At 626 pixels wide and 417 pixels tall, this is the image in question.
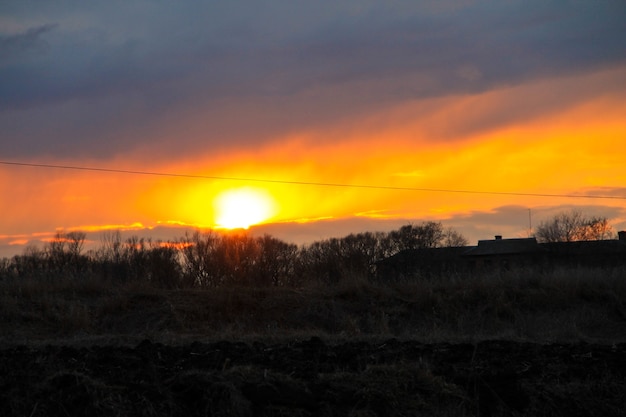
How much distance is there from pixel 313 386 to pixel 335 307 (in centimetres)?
1392

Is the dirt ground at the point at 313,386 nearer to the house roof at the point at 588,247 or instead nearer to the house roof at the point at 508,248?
the house roof at the point at 588,247

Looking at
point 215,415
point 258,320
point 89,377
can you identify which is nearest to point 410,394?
point 215,415

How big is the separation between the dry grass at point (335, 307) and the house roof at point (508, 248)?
4871 centimetres

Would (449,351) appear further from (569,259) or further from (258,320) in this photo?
(569,259)

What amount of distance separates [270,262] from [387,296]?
14.7m

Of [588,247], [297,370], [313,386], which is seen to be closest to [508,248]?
[588,247]

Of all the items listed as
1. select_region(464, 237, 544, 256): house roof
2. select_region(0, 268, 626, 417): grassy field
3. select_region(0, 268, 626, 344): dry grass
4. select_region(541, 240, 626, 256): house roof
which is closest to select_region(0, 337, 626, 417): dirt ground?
select_region(0, 268, 626, 417): grassy field

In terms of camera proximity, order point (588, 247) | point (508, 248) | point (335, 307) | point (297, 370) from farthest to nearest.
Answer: point (508, 248) → point (588, 247) → point (335, 307) → point (297, 370)

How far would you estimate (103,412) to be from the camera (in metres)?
8.99

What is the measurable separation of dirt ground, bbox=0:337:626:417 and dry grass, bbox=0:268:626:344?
884 centimetres

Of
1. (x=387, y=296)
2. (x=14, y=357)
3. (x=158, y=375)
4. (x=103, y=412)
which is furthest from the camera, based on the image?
(x=387, y=296)

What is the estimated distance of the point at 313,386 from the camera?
9.79 meters

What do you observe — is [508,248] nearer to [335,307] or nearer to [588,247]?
[588,247]

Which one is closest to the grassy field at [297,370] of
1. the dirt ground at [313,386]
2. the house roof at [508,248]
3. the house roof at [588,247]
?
the dirt ground at [313,386]
